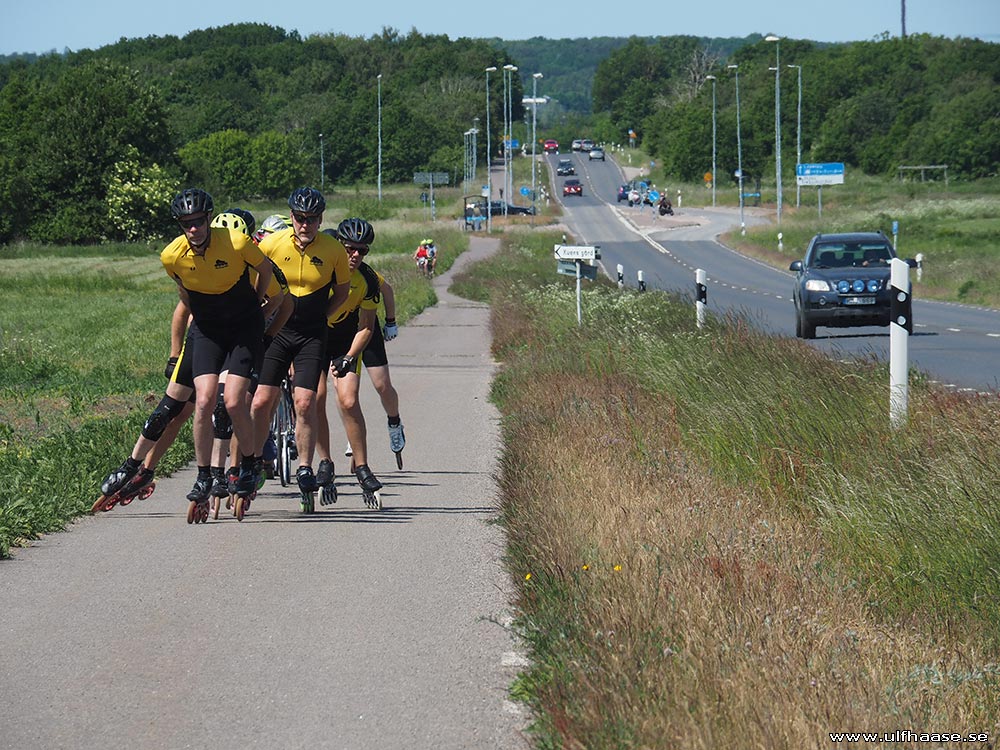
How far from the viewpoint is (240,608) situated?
6953mm

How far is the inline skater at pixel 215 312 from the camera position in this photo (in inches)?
353

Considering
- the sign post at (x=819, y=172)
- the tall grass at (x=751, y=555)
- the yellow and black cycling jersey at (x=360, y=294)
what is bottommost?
the tall grass at (x=751, y=555)

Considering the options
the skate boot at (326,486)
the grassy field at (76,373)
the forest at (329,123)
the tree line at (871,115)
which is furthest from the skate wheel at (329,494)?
the tree line at (871,115)

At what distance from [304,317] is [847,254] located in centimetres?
1764

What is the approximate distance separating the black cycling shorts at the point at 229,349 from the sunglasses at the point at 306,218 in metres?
0.68

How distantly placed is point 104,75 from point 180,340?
88.2 metres

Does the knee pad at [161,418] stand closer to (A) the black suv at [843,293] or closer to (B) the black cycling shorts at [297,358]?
(B) the black cycling shorts at [297,358]

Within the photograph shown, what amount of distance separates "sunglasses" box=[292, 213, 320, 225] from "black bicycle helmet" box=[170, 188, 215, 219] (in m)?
0.69

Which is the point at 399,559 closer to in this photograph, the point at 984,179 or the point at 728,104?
the point at 984,179

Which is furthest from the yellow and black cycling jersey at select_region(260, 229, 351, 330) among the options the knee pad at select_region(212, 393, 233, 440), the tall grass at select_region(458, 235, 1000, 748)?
the tall grass at select_region(458, 235, 1000, 748)

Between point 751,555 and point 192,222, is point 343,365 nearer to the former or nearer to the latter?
point 192,222

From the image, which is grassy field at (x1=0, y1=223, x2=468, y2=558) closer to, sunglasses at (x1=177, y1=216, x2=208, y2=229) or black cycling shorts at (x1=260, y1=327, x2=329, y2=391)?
black cycling shorts at (x1=260, y1=327, x2=329, y2=391)

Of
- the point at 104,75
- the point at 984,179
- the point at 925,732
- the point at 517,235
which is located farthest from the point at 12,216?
the point at 925,732

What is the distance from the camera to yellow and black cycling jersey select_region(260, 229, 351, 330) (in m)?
9.70
